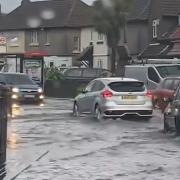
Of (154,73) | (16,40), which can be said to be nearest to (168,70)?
(154,73)

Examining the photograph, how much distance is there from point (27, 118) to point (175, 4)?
3287 cm

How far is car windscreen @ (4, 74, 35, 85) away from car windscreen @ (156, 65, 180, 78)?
251 inches

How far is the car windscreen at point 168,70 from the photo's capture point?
100 feet

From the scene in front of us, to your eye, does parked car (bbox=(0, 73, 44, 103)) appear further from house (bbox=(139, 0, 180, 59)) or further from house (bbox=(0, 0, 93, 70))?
house (bbox=(0, 0, 93, 70))

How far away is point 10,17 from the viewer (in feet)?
247

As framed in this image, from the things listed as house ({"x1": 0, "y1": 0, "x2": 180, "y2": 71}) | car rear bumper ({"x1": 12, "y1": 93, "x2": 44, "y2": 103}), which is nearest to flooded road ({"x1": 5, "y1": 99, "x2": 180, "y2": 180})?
car rear bumper ({"x1": 12, "y1": 93, "x2": 44, "y2": 103})

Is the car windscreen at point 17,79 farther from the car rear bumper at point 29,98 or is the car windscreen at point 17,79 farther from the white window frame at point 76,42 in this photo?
the white window frame at point 76,42

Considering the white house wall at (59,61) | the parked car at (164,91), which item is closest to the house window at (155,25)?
the white house wall at (59,61)

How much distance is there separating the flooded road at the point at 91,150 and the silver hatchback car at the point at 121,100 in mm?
428

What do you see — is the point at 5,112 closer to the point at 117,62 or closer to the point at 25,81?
the point at 25,81

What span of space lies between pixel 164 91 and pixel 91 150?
38.1 feet

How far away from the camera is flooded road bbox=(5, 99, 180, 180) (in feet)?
35.5

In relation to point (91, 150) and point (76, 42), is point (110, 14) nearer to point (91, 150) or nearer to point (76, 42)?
point (76, 42)

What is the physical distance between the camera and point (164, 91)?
986 inches
